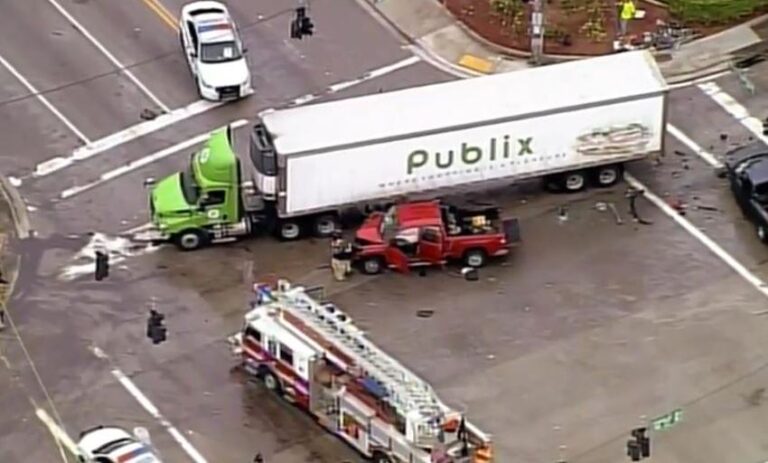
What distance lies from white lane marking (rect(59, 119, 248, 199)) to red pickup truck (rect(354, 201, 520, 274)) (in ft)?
21.1

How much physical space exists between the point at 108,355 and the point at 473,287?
8.33 metres

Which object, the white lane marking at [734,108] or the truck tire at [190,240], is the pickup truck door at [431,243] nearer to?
the truck tire at [190,240]

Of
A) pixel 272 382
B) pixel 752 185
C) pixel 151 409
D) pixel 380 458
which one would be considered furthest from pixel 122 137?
pixel 752 185

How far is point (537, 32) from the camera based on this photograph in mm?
58219

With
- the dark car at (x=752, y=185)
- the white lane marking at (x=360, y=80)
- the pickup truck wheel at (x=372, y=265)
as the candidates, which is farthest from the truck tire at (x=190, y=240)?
the dark car at (x=752, y=185)

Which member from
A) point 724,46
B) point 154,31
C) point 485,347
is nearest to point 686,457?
point 485,347

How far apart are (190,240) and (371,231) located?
14.0 ft

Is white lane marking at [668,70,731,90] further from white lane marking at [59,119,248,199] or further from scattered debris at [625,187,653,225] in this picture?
white lane marking at [59,119,248,199]

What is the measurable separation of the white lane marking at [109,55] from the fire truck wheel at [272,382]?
12.0 meters

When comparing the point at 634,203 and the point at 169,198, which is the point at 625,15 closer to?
the point at 634,203

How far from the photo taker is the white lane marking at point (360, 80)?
57.9 metres

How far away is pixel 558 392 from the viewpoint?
47.6 m

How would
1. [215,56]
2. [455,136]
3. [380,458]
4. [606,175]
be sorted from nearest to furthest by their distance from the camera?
[380,458]
[455,136]
[606,175]
[215,56]

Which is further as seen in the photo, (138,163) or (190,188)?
(138,163)
